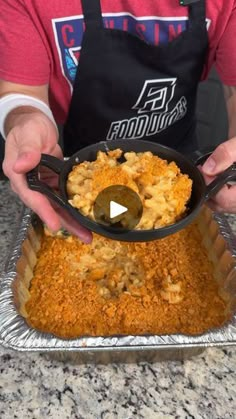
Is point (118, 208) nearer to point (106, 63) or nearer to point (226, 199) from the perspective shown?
point (226, 199)

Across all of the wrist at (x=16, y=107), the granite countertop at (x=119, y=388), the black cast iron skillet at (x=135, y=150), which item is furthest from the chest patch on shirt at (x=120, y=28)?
the granite countertop at (x=119, y=388)

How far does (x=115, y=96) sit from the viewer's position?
1.00 m

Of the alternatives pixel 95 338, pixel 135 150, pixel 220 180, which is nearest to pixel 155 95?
pixel 135 150

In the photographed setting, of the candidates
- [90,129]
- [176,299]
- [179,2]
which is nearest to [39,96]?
[90,129]

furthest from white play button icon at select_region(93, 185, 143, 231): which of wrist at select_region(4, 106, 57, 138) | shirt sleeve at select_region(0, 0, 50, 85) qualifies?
shirt sleeve at select_region(0, 0, 50, 85)

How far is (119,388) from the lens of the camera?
68 centimetres

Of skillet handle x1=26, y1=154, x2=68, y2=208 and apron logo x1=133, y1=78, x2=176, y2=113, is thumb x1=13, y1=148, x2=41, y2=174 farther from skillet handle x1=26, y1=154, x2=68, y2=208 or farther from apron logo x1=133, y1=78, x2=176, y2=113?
apron logo x1=133, y1=78, x2=176, y2=113

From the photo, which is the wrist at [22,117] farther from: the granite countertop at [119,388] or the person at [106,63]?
the granite countertop at [119,388]

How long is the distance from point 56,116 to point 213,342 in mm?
690

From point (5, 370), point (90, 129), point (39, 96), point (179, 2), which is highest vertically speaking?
point (179, 2)

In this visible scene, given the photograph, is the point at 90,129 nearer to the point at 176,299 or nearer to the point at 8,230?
the point at 8,230

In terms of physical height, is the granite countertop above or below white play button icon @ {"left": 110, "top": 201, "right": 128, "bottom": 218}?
below

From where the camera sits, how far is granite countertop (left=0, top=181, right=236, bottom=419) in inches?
25.9

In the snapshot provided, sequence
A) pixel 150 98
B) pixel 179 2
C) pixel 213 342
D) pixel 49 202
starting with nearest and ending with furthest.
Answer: pixel 213 342 < pixel 49 202 < pixel 179 2 < pixel 150 98
